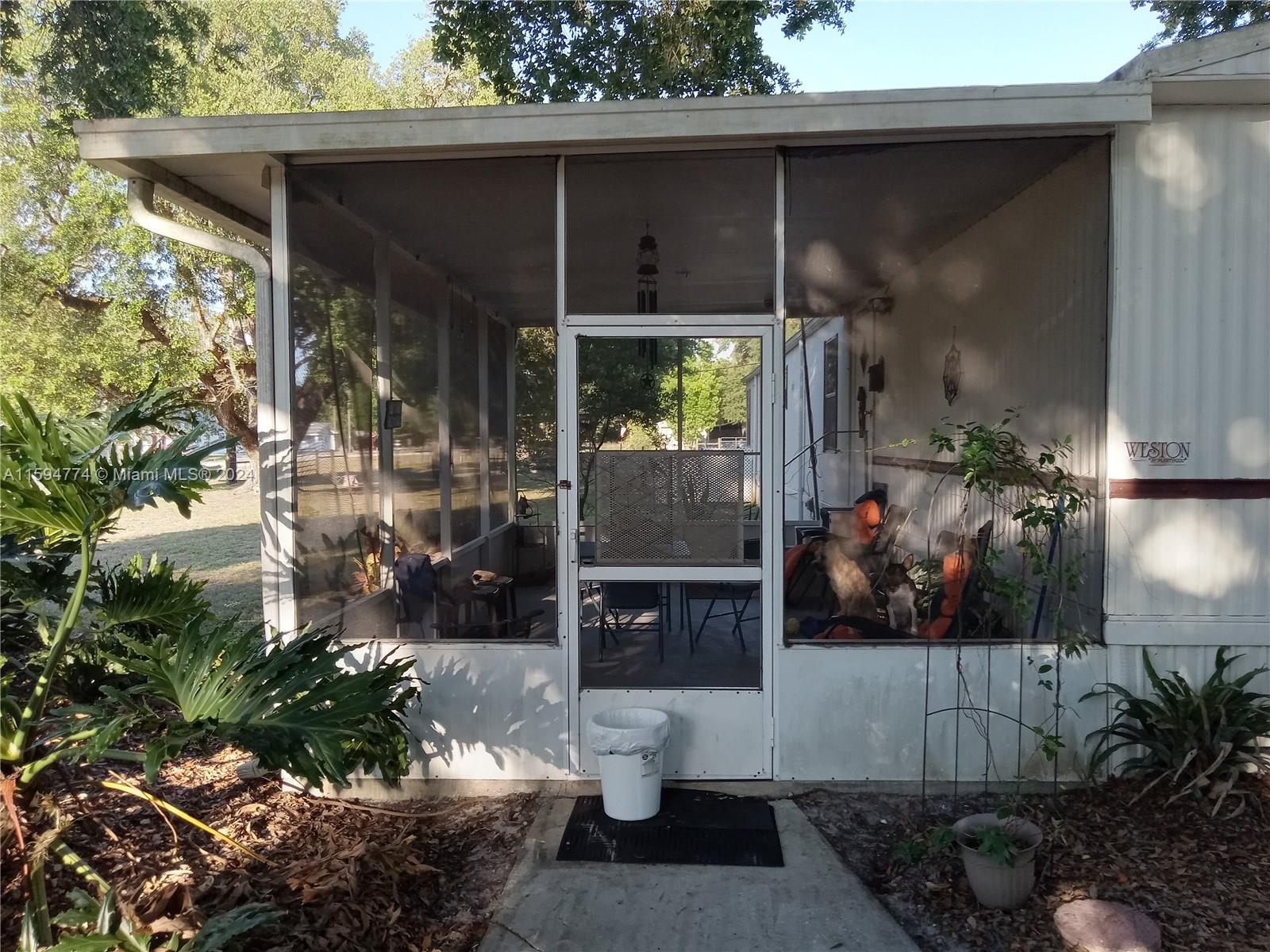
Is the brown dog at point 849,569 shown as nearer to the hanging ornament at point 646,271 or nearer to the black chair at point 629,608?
the black chair at point 629,608

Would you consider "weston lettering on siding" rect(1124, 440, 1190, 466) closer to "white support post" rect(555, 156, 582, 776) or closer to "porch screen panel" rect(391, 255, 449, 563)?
"white support post" rect(555, 156, 582, 776)

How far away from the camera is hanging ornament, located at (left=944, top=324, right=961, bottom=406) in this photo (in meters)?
5.39

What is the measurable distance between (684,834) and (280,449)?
94.3 inches

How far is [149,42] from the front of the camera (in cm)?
805

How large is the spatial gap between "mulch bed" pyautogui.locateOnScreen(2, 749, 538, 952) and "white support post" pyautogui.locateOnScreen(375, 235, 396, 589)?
137 centimetres

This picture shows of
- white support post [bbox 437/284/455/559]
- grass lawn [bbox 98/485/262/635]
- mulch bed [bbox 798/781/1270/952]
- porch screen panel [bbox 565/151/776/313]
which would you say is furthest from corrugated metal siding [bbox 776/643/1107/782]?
grass lawn [bbox 98/485/262/635]

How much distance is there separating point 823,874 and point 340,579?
2.50 metres

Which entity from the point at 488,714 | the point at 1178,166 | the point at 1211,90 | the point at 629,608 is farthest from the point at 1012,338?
the point at 488,714

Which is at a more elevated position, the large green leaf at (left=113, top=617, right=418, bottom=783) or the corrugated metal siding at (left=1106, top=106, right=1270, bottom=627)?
the corrugated metal siding at (left=1106, top=106, right=1270, bottom=627)

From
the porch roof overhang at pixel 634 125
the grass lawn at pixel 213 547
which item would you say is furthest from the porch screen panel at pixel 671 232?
the grass lawn at pixel 213 547

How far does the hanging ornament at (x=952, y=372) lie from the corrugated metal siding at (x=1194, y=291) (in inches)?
71.7

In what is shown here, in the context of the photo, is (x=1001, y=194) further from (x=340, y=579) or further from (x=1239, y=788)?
(x=340, y=579)

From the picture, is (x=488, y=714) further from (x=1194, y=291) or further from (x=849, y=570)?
(x=1194, y=291)

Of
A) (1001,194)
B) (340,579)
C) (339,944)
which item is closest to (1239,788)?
(1001,194)
